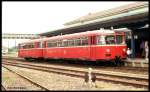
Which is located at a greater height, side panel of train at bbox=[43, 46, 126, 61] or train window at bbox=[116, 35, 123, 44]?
train window at bbox=[116, 35, 123, 44]

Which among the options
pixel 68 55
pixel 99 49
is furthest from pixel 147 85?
pixel 68 55

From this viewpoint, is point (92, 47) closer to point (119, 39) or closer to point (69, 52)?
point (119, 39)

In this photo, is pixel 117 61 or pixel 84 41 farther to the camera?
pixel 84 41

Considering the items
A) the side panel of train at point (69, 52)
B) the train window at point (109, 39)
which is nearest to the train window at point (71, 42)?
the side panel of train at point (69, 52)

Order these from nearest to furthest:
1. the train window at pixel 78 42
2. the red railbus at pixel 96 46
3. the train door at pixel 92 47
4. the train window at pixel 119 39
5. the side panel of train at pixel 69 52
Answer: the red railbus at pixel 96 46 → the train door at pixel 92 47 → the train window at pixel 119 39 → the side panel of train at pixel 69 52 → the train window at pixel 78 42

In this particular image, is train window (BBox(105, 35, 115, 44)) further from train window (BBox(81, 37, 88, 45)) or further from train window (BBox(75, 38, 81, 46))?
train window (BBox(75, 38, 81, 46))

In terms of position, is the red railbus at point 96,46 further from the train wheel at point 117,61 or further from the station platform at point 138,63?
the station platform at point 138,63

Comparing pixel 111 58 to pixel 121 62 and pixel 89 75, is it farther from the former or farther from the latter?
pixel 89 75

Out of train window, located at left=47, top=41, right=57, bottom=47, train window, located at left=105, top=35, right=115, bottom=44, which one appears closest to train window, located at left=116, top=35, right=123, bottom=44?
train window, located at left=105, top=35, right=115, bottom=44

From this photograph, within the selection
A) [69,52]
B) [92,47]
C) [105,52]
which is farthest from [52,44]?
[105,52]

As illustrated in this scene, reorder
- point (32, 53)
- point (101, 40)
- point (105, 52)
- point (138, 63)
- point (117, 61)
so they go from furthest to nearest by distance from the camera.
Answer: point (32, 53) < point (117, 61) < point (101, 40) < point (138, 63) < point (105, 52)

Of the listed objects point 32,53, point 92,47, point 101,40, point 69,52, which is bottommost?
point 32,53

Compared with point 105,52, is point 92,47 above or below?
above

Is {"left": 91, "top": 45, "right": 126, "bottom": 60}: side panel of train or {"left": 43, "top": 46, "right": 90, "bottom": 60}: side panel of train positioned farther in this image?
{"left": 43, "top": 46, "right": 90, "bottom": 60}: side panel of train
